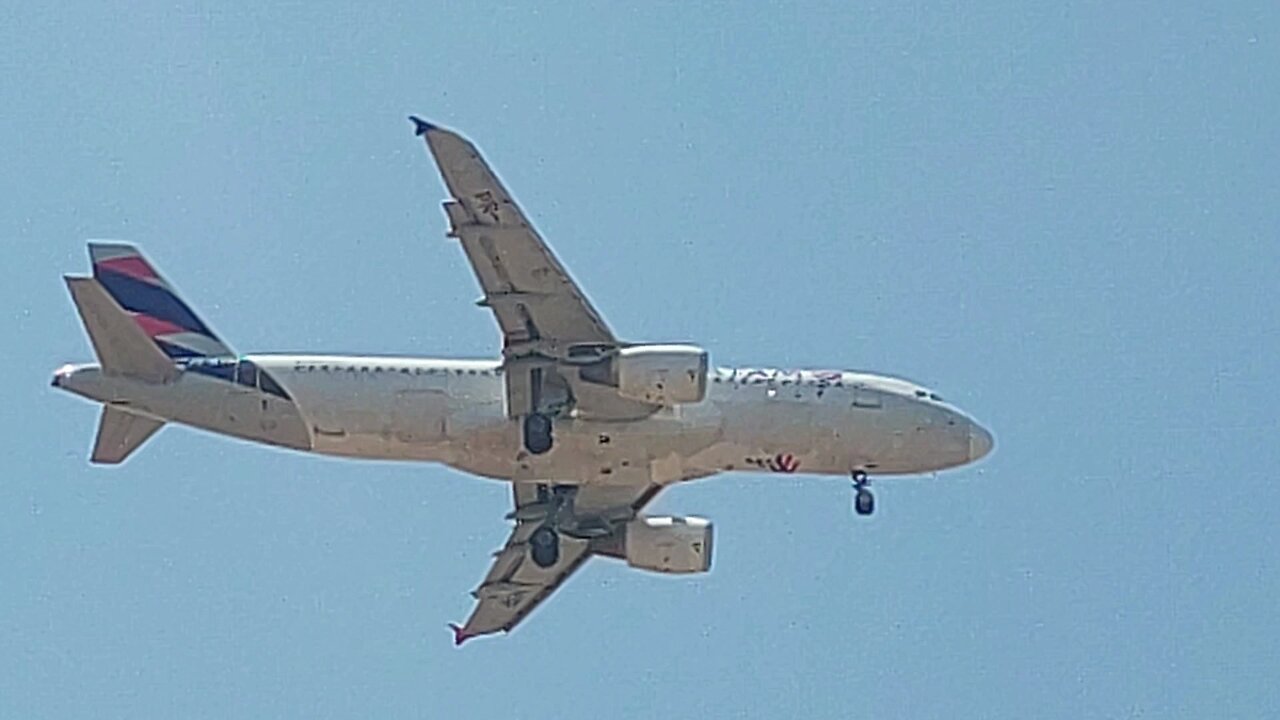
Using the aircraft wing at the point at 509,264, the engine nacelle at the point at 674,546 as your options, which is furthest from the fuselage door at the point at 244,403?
the engine nacelle at the point at 674,546

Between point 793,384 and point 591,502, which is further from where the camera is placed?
point 591,502

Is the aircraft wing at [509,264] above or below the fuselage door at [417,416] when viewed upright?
above

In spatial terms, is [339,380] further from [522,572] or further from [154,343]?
[522,572]

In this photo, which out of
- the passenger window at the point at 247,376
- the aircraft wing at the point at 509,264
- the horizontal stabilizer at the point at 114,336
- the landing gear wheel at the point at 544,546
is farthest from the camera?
the landing gear wheel at the point at 544,546

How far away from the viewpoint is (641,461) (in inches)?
2574

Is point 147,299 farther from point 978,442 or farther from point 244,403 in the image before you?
point 978,442

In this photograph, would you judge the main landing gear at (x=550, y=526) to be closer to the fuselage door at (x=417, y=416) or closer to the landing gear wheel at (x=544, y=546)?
the landing gear wheel at (x=544, y=546)

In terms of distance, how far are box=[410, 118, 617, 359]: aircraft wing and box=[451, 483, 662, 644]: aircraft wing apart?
22.7 feet

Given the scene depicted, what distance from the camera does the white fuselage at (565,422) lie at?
211 ft

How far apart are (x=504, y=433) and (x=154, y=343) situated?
8.89 metres

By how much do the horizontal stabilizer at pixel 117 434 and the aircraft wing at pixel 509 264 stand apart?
923cm

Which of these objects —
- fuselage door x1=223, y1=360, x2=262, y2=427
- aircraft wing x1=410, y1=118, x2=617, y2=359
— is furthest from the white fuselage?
aircraft wing x1=410, y1=118, x2=617, y2=359

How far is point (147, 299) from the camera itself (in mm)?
66938

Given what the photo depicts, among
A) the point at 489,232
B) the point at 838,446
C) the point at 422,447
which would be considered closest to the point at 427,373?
the point at 422,447
